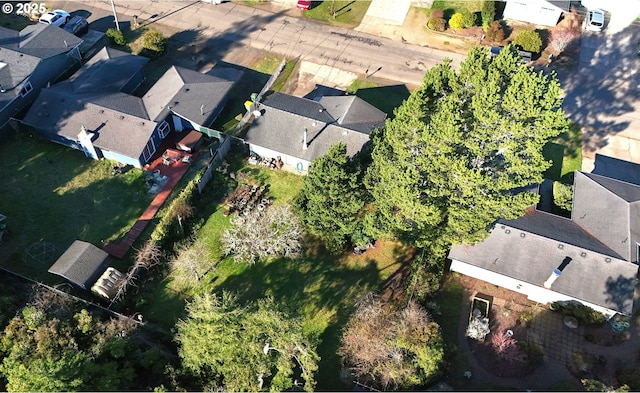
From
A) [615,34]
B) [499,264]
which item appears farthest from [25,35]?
[615,34]

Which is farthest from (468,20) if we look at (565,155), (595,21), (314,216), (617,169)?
(314,216)

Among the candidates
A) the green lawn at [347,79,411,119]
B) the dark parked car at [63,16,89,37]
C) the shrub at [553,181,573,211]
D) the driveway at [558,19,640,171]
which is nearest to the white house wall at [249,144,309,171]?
the green lawn at [347,79,411,119]

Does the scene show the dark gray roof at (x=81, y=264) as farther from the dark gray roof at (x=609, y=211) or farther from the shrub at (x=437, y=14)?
the shrub at (x=437, y=14)

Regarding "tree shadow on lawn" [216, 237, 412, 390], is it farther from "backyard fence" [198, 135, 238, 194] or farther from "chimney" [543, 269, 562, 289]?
"chimney" [543, 269, 562, 289]

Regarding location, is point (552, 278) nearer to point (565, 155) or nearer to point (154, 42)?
point (565, 155)

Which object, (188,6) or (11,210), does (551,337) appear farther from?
(188,6)
